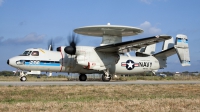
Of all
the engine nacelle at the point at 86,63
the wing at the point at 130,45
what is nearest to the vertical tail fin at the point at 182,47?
the wing at the point at 130,45

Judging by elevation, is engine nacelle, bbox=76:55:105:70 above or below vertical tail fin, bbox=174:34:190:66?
below

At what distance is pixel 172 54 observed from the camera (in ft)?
122

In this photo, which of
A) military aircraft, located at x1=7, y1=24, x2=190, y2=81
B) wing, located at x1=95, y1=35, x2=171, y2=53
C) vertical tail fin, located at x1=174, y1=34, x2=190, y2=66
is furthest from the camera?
vertical tail fin, located at x1=174, y1=34, x2=190, y2=66

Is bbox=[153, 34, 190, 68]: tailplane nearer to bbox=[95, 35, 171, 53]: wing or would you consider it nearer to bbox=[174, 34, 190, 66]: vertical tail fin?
bbox=[174, 34, 190, 66]: vertical tail fin

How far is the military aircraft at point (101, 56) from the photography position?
30750 mm

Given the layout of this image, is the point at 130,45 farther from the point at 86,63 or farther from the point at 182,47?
the point at 182,47

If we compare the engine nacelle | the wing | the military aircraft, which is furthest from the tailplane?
the engine nacelle

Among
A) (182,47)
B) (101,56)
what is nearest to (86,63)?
→ (101,56)

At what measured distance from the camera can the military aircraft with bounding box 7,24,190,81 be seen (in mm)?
30750

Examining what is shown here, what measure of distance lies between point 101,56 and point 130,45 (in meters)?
3.64

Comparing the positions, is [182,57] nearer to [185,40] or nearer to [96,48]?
[185,40]

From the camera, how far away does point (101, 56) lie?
32.7 meters

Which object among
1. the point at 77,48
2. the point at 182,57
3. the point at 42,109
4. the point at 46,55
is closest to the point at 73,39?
the point at 77,48

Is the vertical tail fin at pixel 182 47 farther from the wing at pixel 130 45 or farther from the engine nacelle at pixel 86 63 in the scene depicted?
the engine nacelle at pixel 86 63
